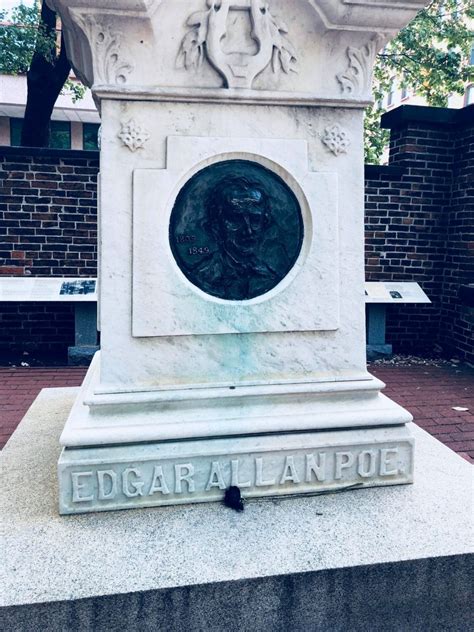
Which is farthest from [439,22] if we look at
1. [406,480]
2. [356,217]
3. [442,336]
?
[406,480]

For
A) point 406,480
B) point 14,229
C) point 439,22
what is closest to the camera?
point 406,480

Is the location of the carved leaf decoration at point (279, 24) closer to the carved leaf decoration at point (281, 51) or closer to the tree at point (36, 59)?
the carved leaf decoration at point (281, 51)

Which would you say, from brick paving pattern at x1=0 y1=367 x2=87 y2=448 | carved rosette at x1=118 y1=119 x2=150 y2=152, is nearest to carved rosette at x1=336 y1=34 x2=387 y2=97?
carved rosette at x1=118 y1=119 x2=150 y2=152

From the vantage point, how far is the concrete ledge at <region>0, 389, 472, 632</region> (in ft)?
6.39

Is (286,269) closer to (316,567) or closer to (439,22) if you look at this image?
(316,567)

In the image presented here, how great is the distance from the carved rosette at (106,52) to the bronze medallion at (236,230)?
21.3 inches

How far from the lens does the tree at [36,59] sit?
25.7 feet

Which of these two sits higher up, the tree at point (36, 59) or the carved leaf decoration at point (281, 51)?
the tree at point (36, 59)

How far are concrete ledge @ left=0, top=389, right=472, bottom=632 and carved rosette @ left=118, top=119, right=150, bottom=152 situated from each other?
1.61 metres

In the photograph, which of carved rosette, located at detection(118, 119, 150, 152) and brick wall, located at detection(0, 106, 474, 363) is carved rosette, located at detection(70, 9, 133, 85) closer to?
carved rosette, located at detection(118, 119, 150, 152)

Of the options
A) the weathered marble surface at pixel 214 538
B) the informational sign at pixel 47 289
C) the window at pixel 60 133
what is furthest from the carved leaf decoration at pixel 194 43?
the window at pixel 60 133

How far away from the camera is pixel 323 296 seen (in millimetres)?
2760

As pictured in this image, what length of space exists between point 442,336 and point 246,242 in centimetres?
596

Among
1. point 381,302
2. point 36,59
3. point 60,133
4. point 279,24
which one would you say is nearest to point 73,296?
point 381,302
